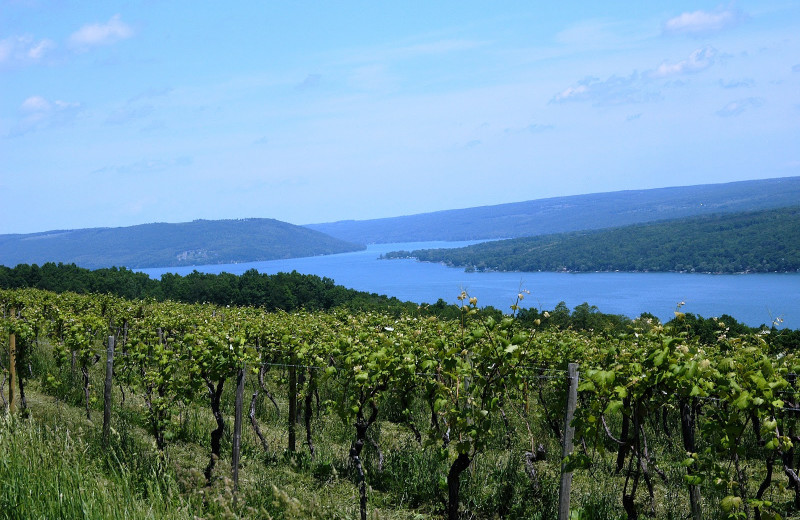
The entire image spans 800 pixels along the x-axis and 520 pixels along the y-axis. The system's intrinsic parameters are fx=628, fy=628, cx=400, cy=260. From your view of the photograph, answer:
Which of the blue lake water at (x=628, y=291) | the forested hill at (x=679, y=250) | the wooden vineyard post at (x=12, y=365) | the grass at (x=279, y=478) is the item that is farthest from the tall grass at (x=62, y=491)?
the forested hill at (x=679, y=250)

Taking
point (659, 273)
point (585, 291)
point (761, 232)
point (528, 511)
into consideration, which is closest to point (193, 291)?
point (528, 511)

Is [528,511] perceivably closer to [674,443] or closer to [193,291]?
[674,443]

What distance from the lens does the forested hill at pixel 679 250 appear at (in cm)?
11088

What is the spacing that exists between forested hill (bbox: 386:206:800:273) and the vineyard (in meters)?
115

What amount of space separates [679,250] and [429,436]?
12964 centimetres

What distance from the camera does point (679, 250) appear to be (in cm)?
12319

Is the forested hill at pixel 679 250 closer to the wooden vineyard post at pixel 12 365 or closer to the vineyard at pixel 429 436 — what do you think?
the vineyard at pixel 429 436

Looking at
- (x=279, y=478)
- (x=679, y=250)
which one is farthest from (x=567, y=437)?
(x=679, y=250)

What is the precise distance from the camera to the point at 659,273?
398ft

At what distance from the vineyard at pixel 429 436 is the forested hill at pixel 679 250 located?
4534 inches

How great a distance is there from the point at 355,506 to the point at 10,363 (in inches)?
287

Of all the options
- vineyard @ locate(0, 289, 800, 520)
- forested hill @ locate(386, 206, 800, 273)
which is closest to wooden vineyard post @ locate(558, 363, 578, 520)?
vineyard @ locate(0, 289, 800, 520)

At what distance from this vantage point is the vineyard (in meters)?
4.48

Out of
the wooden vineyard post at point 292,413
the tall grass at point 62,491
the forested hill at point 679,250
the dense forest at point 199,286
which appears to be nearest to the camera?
the tall grass at point 62,491
